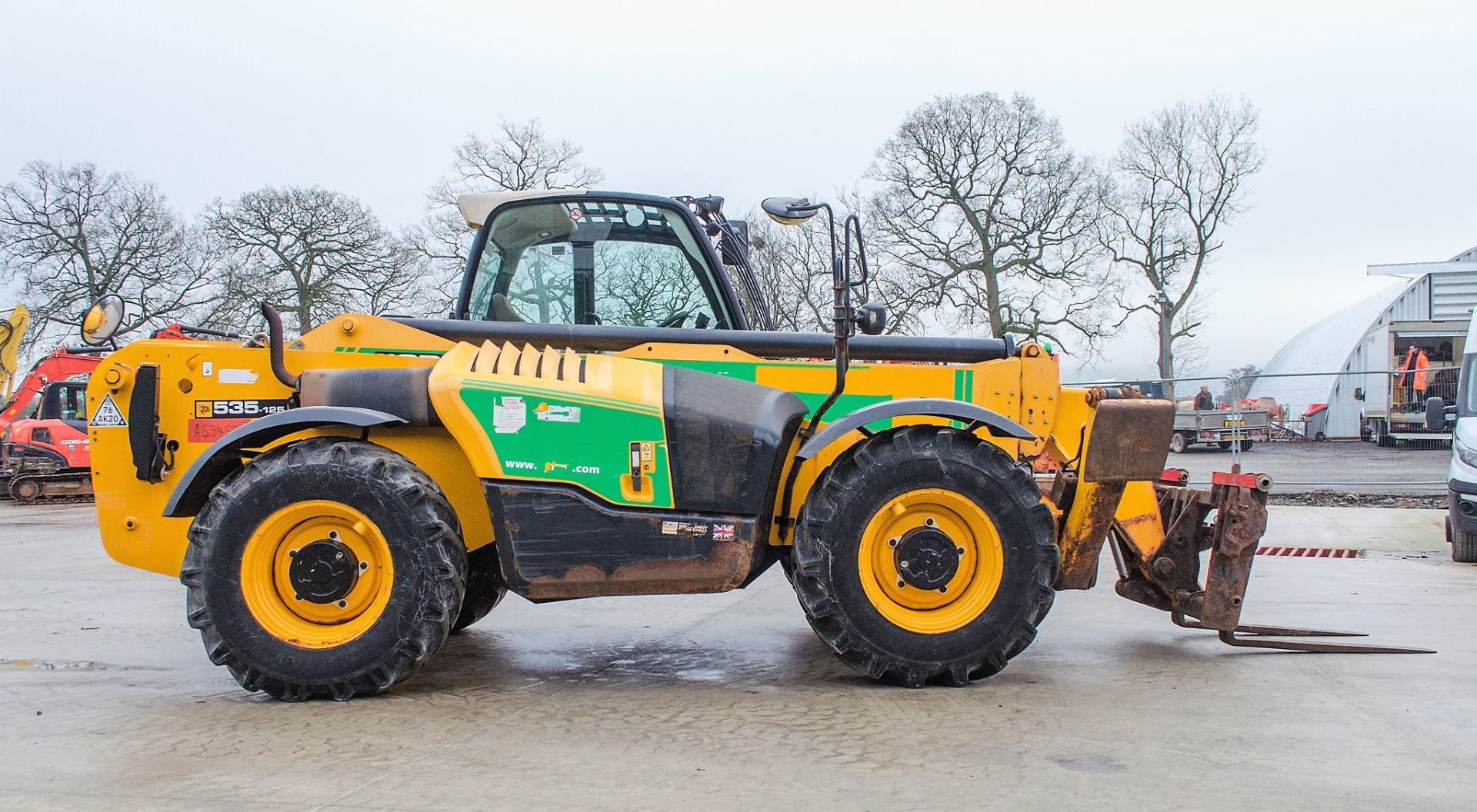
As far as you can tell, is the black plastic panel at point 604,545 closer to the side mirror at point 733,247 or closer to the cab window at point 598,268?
the cab window at point 598,268

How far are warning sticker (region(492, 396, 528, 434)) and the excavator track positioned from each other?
19425 mm

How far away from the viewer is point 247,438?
15.9 feet

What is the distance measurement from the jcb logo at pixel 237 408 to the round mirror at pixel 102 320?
2.12 feet

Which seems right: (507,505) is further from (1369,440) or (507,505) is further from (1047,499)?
(1369,440)

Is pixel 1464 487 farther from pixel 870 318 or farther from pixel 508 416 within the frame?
pixel 508 416

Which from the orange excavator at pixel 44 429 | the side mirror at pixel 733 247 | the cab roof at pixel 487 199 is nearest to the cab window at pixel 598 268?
the cab roof at pixel 487 199

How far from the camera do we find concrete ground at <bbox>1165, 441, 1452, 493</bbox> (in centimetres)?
1689

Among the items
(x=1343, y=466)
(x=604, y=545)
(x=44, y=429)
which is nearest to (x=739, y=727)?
(x=604, y=545)

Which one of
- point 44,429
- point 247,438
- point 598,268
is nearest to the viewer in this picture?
point 247,438

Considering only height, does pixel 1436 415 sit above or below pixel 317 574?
above

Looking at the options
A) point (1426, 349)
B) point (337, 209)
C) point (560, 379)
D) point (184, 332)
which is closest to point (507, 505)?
point (560, 379)

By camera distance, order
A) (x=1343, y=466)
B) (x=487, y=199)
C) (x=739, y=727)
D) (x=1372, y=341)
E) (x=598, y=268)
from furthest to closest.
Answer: (x=1372, y=341) → (x=1343, y=466) → (x=487, y=199) → (x=598, y=268) → (x=739, y=727)

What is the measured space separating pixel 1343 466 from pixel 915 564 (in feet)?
54.9

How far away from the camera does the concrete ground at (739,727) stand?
344 centimetres
